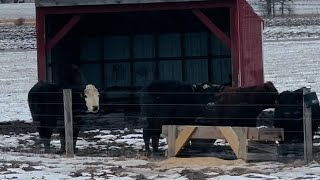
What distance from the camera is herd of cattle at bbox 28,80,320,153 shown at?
1409 centimetres

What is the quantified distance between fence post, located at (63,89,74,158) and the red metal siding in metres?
5.64

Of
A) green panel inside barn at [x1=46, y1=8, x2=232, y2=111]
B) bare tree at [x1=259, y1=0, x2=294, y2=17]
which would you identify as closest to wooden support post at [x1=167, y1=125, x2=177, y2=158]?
green panel inside barn at [x1=46, y1=8, x2=232, y2=111]

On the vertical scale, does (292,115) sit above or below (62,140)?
above

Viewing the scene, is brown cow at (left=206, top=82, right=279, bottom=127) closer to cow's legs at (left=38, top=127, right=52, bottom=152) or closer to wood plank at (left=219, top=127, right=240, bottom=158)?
wood plank at (left=219, top=127, right=240, bottom=158)

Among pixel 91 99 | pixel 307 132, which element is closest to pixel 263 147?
pixel 307 132

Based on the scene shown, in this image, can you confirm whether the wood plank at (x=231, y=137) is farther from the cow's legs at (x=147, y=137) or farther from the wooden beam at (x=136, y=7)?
the wooden beam at (x=136, y=7)

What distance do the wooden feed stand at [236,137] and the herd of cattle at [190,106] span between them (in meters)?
0.48

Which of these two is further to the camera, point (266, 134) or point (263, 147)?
Answer: point (266, 134)

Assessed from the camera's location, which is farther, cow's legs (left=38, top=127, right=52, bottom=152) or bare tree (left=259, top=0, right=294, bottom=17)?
bare tree (left=259, top=0, right=294, bottom=17)

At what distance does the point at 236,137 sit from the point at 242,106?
141 cm

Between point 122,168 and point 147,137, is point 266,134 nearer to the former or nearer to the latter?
point 147,137

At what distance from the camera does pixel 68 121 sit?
14133mm

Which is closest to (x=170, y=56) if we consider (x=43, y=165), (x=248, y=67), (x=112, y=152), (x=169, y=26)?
(x=169, y=26)

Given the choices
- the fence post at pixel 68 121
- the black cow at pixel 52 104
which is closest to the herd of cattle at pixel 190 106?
the black cow at pixel 52 104
